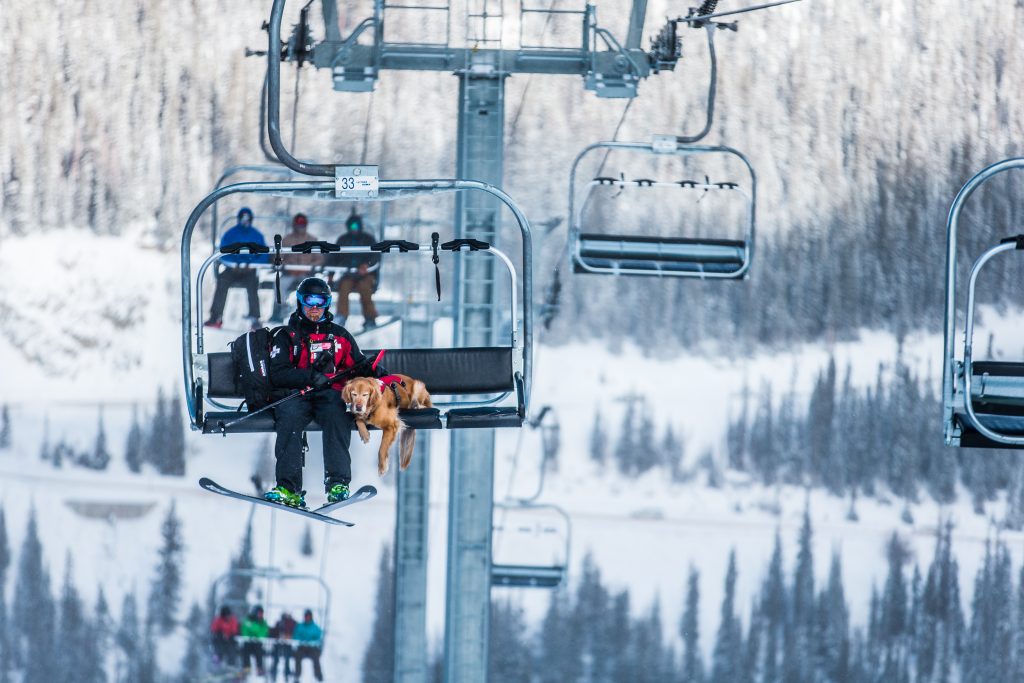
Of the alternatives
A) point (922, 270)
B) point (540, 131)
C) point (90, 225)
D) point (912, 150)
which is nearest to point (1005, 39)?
point (912, 150)

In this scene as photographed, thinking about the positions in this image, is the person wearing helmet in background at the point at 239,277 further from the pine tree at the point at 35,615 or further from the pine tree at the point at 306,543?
the pine tree at the point at 35,615

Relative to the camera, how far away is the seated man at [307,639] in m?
11.3

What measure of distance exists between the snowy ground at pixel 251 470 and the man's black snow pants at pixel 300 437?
6.71 metres

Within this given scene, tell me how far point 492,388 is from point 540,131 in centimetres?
663

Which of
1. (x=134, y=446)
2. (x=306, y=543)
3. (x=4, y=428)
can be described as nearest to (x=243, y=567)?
(x=306, y=543)

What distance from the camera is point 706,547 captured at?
12.0m

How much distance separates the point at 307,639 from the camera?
11.4 m

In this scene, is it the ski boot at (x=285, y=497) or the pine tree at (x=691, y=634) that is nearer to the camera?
the ski boot at (x=285, y=497)

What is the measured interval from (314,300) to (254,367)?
12.8 inches

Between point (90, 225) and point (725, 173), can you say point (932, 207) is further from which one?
point (90, 225)

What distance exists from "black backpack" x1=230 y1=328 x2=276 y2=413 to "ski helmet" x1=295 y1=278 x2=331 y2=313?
0.20m

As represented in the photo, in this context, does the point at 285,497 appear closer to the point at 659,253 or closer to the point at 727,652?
the point at 659,253

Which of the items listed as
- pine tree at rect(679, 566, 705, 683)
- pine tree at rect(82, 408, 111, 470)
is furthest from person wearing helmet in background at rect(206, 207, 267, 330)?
pine tree at rect(679, 566, 705, 683)

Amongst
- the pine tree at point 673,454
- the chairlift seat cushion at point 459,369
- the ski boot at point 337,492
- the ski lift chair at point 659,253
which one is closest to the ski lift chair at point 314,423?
the chairlift seat cushion at point 459,369
